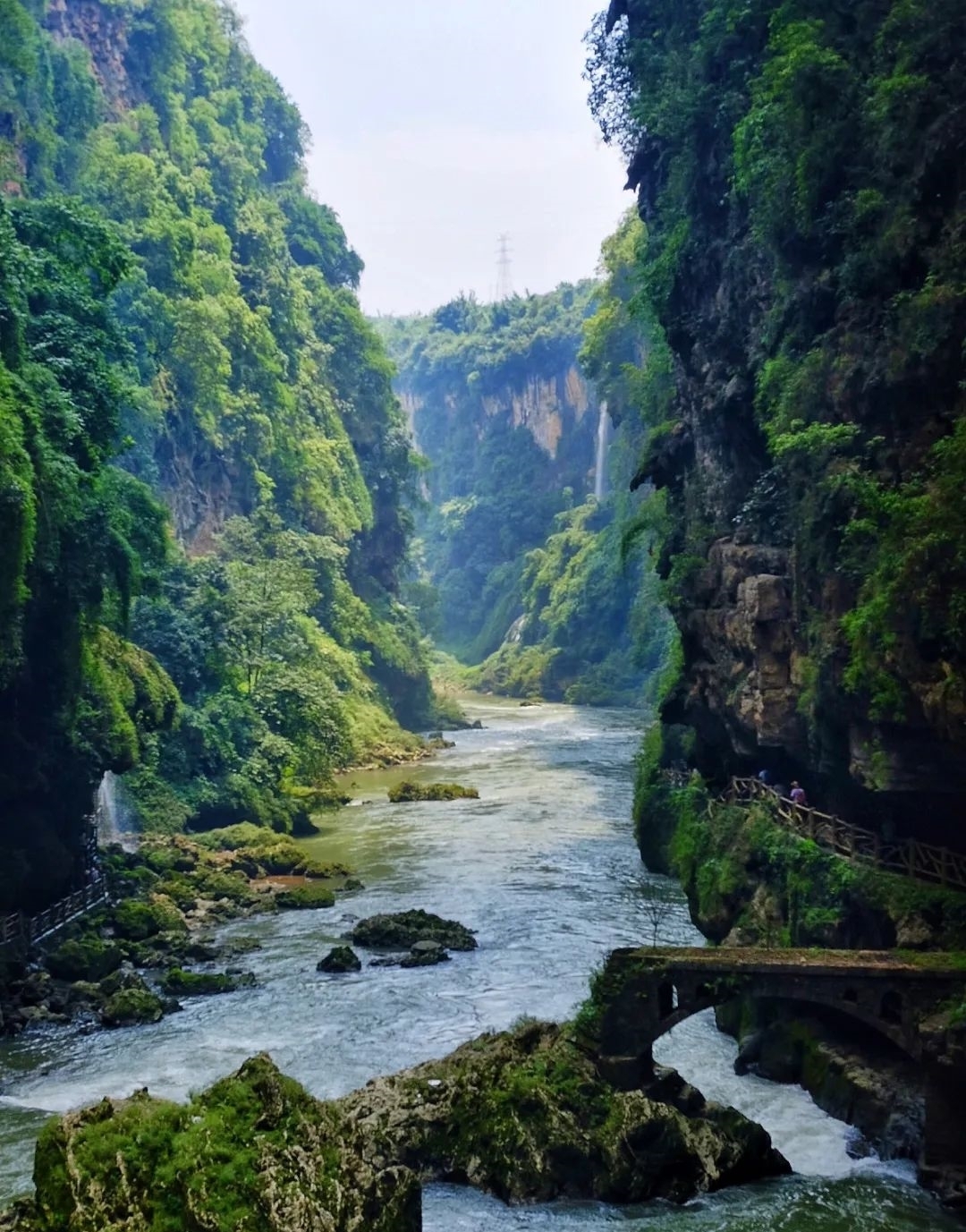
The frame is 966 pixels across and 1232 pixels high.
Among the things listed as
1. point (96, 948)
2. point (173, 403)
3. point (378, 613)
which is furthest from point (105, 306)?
point (378, 613)

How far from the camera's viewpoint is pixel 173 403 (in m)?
56.3

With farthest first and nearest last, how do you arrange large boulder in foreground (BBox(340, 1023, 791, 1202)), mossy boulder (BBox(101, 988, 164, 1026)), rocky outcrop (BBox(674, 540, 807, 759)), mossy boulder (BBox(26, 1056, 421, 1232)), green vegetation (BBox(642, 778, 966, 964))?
rocky outcrop (BBox(674, 540, 807, 759)) → mossy boulder (BBox(101, 988, 164, 1026)) → green vegetation (BBox(642, 778, 966, 964)) → large boulder in foreground (BBox(340, 1023, 791, 1202)) → mossy boulder (BBox(26, 1056, 421, 1232))

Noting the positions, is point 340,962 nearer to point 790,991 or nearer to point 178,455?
point 790,991

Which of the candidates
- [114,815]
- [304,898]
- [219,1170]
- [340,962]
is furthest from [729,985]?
[114,815]

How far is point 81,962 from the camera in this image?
2466 cm

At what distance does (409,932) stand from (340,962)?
2.44 meters

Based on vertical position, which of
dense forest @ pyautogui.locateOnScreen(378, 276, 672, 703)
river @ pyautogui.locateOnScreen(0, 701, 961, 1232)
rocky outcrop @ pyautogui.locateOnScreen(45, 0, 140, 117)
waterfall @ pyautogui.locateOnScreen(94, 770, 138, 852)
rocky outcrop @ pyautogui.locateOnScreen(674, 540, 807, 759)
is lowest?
river @ pyautogui.locateOnScreen(0, 701, 961, 1232)

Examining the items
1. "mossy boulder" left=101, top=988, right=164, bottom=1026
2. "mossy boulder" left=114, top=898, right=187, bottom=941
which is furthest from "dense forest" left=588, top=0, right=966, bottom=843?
"mossy boulder" left=114, top=898, right=187, bottom=941

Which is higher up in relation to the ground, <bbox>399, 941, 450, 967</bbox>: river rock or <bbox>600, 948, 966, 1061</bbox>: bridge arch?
<bbox>600, 948, 966, 1061</bbox>: bridge arch

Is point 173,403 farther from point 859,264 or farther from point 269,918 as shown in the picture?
point 859,264

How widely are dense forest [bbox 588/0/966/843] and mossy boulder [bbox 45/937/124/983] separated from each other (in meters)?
13.3

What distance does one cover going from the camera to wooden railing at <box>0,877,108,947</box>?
24.2 m

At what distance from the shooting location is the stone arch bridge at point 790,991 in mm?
15438

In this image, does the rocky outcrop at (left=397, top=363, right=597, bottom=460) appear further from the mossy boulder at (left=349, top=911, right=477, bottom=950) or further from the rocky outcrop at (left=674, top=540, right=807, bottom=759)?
the mossy boulder at (left=349, top=911, right=477, bottom=950)
